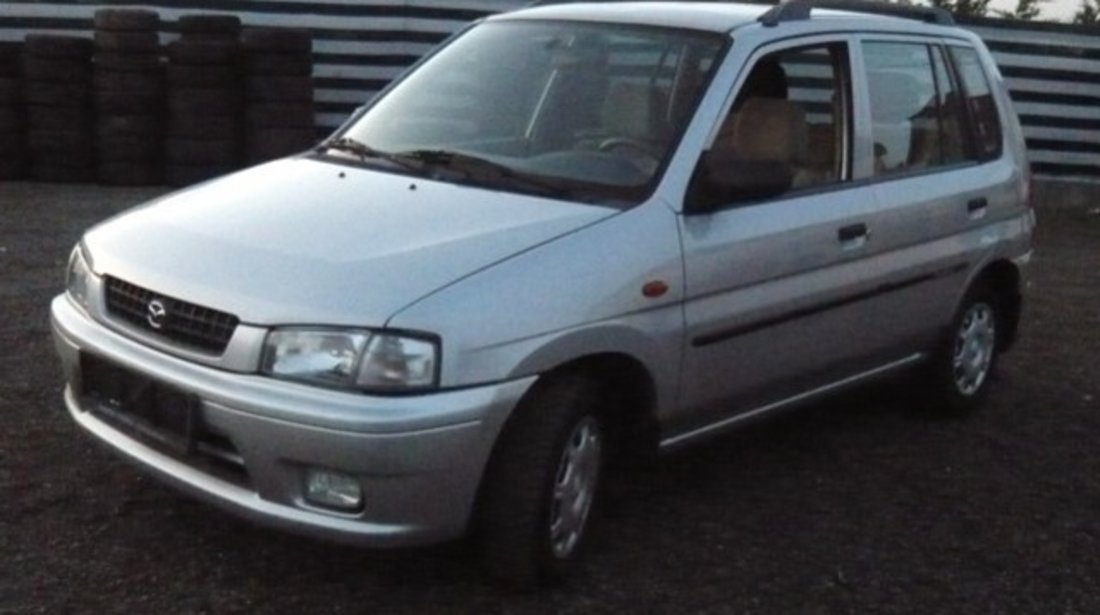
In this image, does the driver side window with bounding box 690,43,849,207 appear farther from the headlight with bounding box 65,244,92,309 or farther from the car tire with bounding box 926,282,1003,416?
the headlight with bounding box 65,244,92,309

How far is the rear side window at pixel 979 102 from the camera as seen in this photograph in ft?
24.0

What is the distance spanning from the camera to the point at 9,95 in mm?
12750

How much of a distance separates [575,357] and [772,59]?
1.68 metres

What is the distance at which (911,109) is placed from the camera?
22.5ft

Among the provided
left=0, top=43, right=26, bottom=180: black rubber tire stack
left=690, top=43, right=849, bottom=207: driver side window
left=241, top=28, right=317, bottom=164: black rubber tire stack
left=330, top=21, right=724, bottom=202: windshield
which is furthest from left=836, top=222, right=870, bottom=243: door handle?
left=0, top=43, right=26, bottom=180: black rubber tire stack

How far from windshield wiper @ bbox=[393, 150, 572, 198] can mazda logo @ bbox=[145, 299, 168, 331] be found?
3.73ft

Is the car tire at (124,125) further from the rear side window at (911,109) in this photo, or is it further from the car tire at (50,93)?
the rear side window at (911,109)

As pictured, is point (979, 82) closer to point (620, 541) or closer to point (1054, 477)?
point (1054, 477)

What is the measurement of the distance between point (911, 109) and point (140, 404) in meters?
3.37

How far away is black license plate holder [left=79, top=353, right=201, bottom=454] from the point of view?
475 centimetres

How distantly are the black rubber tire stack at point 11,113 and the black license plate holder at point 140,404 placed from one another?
816 centimetres

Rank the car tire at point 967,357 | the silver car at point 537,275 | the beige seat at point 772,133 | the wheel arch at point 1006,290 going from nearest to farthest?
1. the silver car at point 537,275
2. the beige seat at point 772,133
3. the car tire at point 967,357
4. the wheel arch at point 1006,290

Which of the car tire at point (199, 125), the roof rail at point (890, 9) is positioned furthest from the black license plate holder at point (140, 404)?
the car tire at point (199, 125)

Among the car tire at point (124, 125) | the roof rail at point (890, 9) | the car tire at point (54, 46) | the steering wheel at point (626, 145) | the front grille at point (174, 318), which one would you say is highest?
the roof rail at point (890, 9)
